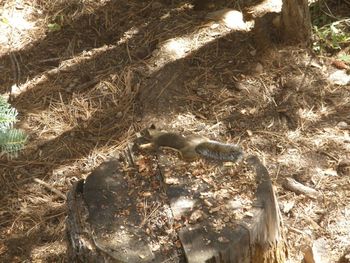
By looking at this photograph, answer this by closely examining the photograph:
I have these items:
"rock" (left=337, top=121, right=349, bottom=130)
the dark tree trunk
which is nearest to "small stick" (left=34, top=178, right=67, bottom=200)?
"rock" (left=337, top=121, right=349, bottom=130)

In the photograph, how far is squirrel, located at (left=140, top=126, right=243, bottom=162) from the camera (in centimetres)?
231

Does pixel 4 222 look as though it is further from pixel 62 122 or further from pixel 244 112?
pixel 244 112

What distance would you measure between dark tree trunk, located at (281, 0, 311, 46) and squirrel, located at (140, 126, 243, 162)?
5.35ft

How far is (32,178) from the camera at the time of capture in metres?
3.14

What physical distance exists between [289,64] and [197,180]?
1.78 metres

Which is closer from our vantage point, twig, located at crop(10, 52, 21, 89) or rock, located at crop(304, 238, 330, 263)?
rock, located at crop(304, 238, 330, 263)

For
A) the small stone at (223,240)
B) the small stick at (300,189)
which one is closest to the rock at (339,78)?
the small stick at (300,189)

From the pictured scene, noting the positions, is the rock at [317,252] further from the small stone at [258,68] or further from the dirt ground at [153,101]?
the small stone at [258,68]

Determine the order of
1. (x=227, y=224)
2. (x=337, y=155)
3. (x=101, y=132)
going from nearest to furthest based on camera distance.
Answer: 1. (x=227, y=224)
2. (x=337, y=155)
3. (x=101, y=132)

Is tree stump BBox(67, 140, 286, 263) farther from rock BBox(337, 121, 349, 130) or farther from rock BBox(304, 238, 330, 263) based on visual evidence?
rock BBox(337, 121, 349, 130)

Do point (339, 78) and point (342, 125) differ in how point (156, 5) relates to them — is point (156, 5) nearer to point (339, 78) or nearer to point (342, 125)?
point (339, 78)

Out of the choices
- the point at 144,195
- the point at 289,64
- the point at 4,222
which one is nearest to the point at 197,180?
the point at 144,195

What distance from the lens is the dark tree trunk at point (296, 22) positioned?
→ 3604 mm

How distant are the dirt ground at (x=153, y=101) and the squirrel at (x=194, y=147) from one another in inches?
28.6
